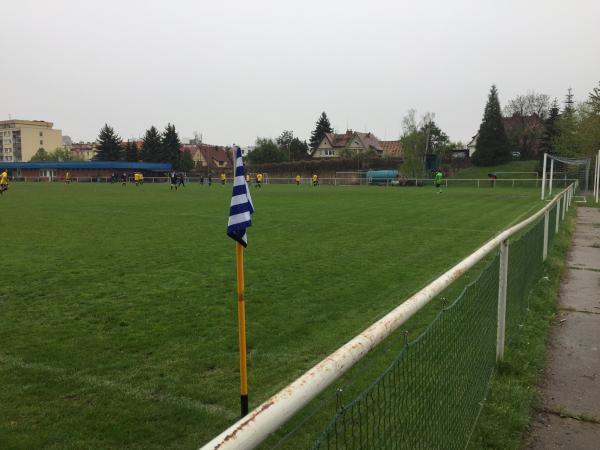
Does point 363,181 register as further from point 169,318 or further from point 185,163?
point 169,318

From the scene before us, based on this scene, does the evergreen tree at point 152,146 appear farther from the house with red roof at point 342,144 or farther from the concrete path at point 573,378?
the concrete path at point 573,378

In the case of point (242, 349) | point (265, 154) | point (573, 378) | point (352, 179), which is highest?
point (265, 154)

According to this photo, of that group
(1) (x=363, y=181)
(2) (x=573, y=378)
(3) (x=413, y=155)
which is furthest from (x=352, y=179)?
(2) (x=573, y=378)

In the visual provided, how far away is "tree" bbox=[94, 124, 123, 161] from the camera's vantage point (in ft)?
316

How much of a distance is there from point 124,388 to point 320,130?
11149 centimetres

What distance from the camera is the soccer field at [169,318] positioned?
3.63 meters

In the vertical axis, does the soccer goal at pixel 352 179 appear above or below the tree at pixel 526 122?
below

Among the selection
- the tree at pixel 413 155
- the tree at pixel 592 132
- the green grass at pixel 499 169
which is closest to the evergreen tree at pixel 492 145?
the green grass at pixel 499 169

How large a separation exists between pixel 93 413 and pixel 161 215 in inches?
654

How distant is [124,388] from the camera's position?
4.06 metres

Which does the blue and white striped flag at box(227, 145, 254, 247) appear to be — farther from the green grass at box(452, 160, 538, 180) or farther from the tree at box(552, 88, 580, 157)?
the green grass at box(452, 160, 538, 180)

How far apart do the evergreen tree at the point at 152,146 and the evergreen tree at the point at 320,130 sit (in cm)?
3760

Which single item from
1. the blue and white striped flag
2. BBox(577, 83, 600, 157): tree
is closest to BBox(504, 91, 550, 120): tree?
BBox(577, 83, 600, 157): tree

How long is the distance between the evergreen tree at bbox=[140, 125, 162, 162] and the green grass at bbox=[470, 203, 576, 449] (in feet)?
294
